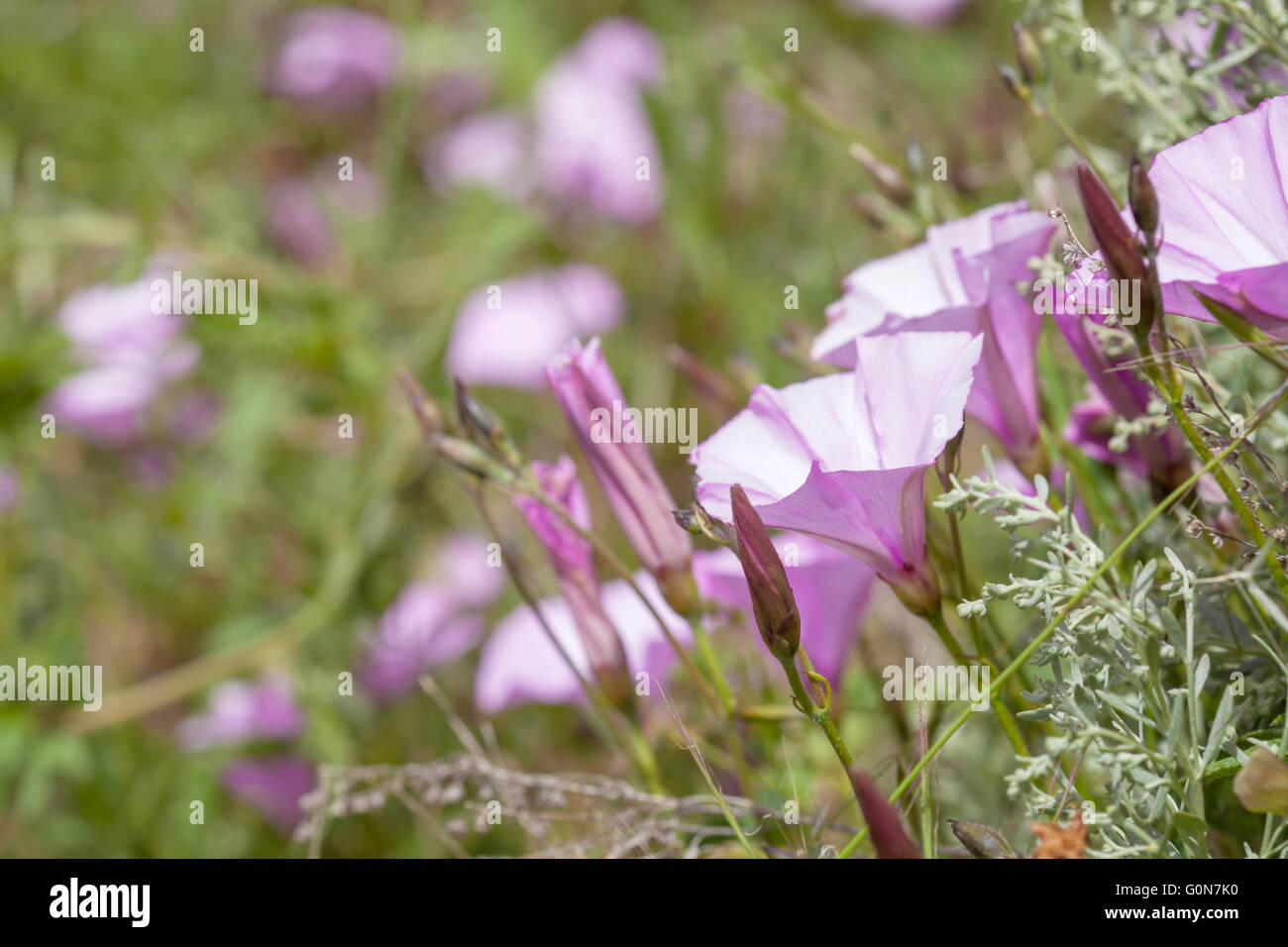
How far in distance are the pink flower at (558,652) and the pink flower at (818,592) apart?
0.07 meters

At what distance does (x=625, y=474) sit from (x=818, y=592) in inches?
6.9

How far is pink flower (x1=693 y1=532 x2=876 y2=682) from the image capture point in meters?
0.70

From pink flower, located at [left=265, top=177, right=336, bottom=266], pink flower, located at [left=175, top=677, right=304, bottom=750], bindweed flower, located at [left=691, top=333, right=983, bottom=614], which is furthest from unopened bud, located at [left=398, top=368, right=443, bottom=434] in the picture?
pink flower, located at [left=265, top=177, right=336, bottom=266]

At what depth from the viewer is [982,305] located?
22.0 inches

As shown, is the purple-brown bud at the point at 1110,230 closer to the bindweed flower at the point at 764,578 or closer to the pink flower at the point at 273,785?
the bindweed flower at the point at 764,578

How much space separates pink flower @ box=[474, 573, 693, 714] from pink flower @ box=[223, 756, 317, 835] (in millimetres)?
316

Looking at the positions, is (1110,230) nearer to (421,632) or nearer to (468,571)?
(421,632)

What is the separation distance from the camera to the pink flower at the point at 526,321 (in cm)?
159

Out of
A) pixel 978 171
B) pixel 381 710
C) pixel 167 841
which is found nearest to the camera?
pixel 978 171

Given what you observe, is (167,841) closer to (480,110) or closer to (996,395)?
(996,395)
